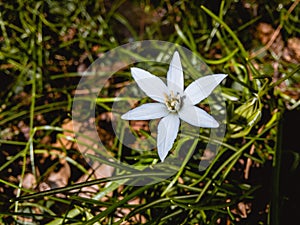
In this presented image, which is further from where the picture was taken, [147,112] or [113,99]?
[113,99]

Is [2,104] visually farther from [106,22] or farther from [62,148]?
[106,22]

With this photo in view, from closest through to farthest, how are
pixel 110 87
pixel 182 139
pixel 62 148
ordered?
pixel 182 139
pixel 62 148
pixel 110 87

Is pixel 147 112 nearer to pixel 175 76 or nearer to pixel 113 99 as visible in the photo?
pixel 175 76

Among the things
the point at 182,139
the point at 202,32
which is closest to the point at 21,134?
the point at 182,139

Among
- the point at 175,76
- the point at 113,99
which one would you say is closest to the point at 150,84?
the point at 175,76

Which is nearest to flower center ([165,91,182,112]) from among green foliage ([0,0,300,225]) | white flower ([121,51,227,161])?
white flower ([121,51,227,161])

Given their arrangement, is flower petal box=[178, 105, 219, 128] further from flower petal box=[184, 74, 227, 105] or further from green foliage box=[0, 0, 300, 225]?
green foliage box=[0, 0, 300, 225]

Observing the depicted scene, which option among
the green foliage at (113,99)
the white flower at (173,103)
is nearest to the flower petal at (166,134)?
the white flower at (173,103)
